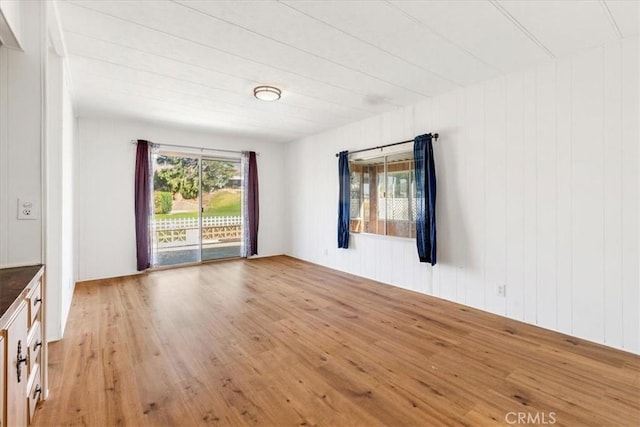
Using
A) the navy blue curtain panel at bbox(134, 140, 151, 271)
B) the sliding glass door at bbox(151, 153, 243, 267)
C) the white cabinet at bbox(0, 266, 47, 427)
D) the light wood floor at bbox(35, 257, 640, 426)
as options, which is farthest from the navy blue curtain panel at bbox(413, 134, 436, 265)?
the navy blue curtain panel at bbox(134, 140, 151, 271)

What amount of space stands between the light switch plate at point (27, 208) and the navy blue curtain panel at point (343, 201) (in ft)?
12.6

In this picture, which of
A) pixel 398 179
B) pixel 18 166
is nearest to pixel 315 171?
pixel 398 179

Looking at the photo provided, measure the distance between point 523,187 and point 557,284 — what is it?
3.15 feet

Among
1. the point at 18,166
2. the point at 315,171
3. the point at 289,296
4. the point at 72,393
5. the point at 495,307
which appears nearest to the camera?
the point at 18,166

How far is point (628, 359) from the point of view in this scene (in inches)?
89.5

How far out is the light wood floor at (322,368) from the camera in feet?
5.63

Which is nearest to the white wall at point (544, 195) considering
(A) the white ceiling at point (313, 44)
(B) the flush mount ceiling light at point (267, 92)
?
(A) the white ceiling at point (313, 44)

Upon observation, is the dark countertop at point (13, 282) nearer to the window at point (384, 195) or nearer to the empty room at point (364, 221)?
the empty room at point (364, 221)

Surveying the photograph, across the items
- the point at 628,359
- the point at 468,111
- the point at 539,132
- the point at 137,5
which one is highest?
the point at 137,5

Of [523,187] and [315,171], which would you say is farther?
[315,171]

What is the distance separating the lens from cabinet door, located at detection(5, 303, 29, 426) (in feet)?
3.93

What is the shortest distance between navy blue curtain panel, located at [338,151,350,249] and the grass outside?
244cm

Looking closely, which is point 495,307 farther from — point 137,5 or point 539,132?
point 137,5

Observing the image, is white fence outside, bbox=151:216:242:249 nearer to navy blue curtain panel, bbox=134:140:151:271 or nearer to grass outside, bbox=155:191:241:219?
grass outside, bbox=155:191:241:219
